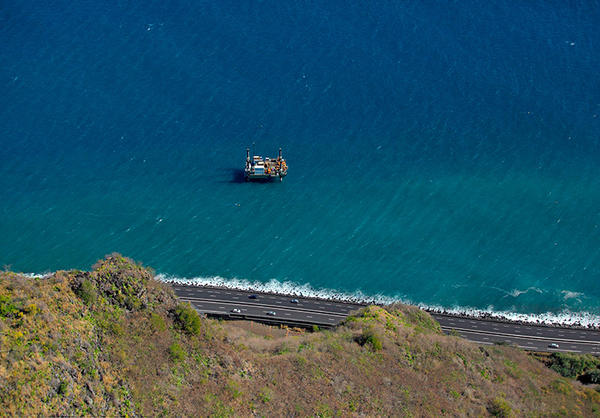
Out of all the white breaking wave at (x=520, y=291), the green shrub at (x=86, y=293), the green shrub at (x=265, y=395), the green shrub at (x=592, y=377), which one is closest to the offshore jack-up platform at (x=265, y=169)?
the white breaking wave at (x=520, y=291)

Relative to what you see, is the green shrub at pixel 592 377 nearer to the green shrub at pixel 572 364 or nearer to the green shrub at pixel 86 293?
the green shrub at pixel 572 364

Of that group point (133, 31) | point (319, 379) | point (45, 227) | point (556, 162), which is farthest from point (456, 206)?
point (133, 31)

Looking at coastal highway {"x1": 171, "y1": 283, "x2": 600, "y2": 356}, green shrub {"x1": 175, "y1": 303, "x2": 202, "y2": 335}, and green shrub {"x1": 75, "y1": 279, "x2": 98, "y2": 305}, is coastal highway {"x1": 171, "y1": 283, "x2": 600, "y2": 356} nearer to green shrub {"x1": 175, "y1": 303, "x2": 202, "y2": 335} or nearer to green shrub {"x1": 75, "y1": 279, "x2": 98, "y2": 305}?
green shrub {"x1": 175, "y1": 303, "x2": 202, "y2": 335}

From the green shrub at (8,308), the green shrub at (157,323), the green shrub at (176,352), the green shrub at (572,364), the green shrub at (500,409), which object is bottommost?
the green shrub at (500,409)

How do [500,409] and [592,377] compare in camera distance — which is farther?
[592,377]

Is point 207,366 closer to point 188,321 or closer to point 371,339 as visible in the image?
point 188,321

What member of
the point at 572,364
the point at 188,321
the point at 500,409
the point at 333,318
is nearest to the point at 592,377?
the point at 572,364
